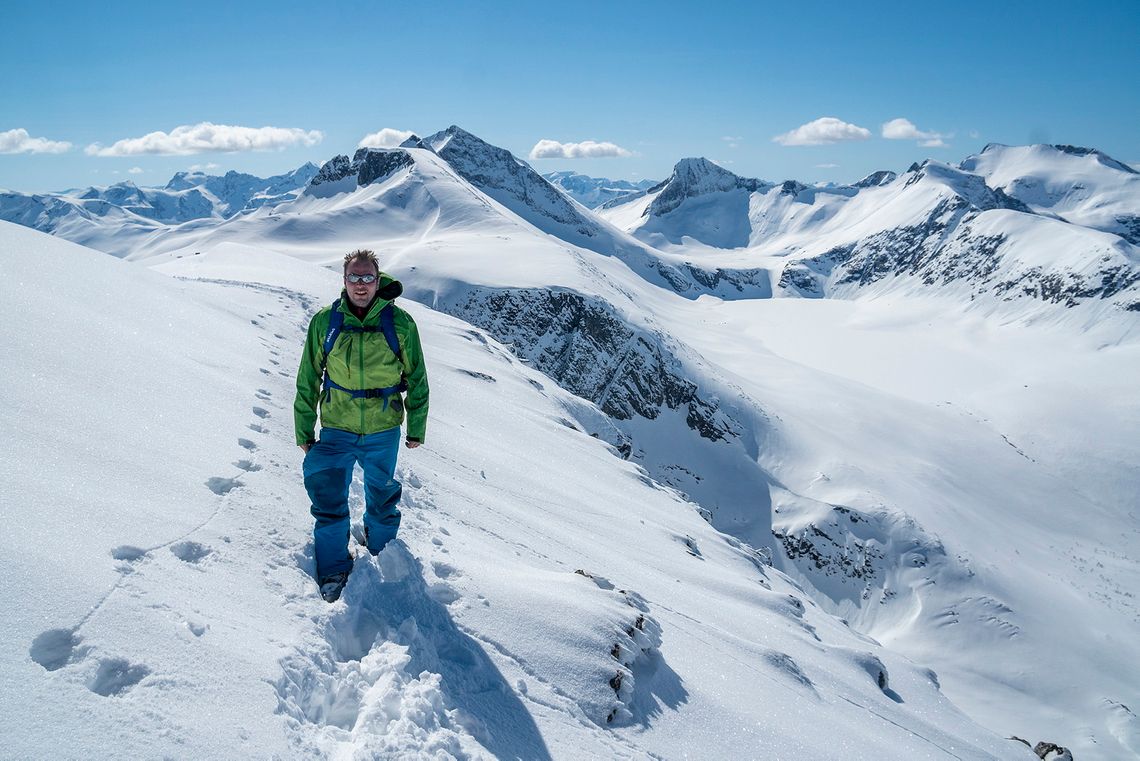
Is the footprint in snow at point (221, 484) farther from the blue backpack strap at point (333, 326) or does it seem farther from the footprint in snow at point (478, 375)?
the footprint in snow at point (478, 375)

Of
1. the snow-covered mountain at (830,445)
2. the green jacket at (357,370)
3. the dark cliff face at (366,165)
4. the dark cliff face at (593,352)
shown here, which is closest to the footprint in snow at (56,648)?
the snow-covered mountain at (830,445)

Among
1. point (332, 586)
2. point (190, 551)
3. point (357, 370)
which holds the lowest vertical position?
point (332, 586)

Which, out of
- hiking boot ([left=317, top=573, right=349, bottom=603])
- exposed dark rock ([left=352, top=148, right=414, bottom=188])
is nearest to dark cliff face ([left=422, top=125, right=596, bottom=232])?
exposed dark rock ([left=352, top=148, right=414, bottom=188])

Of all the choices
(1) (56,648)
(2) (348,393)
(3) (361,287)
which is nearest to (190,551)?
(1) (56,648)

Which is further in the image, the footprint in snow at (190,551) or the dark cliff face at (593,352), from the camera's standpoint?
the dark cliff face at (593,352)

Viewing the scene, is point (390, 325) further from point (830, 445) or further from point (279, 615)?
point (830, 445)

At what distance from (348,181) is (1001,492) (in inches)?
5712

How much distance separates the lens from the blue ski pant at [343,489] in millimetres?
5924

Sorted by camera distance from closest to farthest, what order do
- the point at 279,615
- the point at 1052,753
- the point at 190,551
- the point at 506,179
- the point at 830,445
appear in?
the point at 279,615 < the point at 190,551 < the point at 1052,753 < the point at 830,445 < the point at 506,179

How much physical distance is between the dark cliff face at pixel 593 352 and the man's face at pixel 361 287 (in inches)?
2549

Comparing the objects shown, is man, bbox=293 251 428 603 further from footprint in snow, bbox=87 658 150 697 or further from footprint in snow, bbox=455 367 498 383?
footprint in snow, bbox=455 367 498 383

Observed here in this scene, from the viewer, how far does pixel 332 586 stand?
18.8 feet

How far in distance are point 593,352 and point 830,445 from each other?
97.6 feet

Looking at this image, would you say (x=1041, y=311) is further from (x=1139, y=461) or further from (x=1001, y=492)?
(x=1001, y=492)
